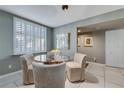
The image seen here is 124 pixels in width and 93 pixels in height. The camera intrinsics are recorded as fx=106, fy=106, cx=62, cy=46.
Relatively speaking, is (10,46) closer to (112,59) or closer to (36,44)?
(36,44)

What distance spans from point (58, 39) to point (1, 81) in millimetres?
3696

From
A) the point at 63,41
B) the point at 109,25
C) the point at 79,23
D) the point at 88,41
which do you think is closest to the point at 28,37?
the point at 63,41

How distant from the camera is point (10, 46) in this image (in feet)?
12.5

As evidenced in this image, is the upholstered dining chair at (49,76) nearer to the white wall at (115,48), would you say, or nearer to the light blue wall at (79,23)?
the light blue wall at (79,23)

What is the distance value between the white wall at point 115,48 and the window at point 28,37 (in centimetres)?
361

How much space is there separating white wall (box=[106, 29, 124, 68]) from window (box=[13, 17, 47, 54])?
361 cm

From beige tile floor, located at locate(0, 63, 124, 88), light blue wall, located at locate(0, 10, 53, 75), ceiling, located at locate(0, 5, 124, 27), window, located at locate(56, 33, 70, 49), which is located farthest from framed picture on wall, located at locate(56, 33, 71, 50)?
light blue wall, located at locate(0, 10, 53, 75)

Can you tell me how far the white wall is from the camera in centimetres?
546

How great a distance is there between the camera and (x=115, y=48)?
5.68m

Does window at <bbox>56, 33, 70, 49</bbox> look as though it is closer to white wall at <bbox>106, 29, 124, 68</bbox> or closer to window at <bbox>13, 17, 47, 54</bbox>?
window at <bbox>13, 17, 47, 54</bbox>

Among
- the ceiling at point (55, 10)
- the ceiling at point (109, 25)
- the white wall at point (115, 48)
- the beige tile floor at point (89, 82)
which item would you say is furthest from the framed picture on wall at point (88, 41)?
the beige tile floor at point (89, 82)

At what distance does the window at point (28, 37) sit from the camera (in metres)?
4.09

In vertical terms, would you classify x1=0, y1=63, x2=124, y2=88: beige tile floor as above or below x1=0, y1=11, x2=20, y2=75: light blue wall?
below
